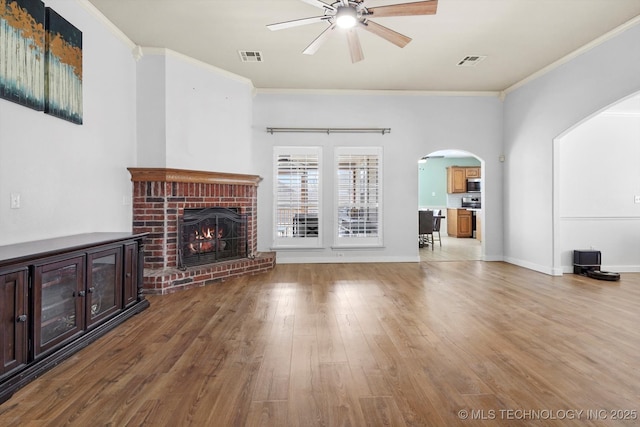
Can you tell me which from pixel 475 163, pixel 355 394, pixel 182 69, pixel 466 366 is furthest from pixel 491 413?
pixel 475 163

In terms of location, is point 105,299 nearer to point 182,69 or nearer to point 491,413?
point 491,413

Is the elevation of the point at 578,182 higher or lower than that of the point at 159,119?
lower

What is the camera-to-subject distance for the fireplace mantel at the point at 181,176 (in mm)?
4086

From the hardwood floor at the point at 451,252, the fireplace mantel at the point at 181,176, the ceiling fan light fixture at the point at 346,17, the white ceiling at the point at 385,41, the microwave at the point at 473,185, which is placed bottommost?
the hardwood floor at the point at 451,252

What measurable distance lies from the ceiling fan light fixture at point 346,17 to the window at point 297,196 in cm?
302

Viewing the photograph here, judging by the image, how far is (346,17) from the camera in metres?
2.80

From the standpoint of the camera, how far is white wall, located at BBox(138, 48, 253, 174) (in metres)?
4.29

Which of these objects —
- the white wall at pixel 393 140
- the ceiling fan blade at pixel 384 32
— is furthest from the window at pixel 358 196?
the ceiling fan blade at pixel 384 32

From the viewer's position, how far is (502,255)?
6.03 meters

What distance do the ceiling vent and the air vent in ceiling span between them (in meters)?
2.89

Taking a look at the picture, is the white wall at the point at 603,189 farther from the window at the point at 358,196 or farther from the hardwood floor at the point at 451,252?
the window at the point at 358,196

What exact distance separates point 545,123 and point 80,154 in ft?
20.0

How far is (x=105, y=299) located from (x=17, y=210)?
0.93 metres

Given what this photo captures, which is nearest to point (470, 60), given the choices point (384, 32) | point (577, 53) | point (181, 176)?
point (577, 53)
